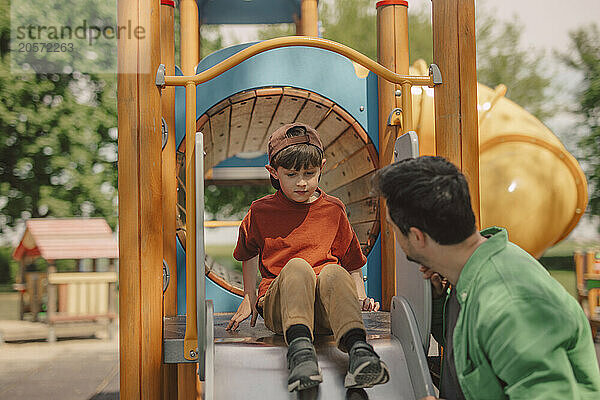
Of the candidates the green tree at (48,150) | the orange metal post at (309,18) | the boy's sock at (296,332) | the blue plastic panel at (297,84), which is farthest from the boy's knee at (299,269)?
the green tree at (48,150)

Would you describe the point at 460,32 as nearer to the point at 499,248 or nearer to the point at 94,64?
the point at 499,248

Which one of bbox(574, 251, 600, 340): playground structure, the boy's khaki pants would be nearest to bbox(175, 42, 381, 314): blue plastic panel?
the boy's khaki pants

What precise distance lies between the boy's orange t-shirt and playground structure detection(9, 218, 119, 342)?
22.3ft

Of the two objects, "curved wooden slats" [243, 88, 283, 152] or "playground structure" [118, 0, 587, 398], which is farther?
"curved wooden slats" [243, 88, 283, 152]

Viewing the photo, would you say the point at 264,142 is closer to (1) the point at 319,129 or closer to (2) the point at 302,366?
(1) the point at 319,129

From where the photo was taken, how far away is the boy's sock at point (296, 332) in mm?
1970

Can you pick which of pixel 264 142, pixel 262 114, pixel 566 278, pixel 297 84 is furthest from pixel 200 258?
pixel 566 278

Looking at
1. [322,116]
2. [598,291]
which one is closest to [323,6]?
[598,291]

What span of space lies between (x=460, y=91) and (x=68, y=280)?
24.7 ft

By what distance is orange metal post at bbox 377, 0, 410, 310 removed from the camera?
3.40 m

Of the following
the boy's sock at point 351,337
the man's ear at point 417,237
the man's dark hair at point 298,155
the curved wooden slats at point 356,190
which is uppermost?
the man's dark hair at point 298,155

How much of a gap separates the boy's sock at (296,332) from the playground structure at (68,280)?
24.0 feet

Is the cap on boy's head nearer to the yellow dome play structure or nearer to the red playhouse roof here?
the yellow dome play structure

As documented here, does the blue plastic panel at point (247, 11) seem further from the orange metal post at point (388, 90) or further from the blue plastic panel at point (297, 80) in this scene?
the orange metal post at point (388, 90)
